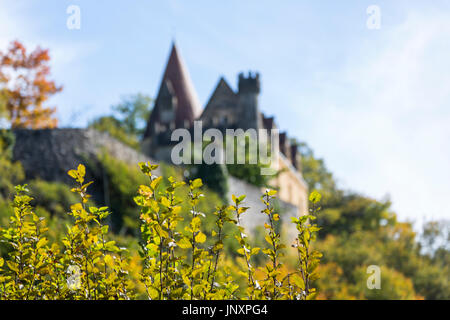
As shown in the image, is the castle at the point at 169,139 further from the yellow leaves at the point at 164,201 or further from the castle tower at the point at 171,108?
the yellow leaves at the point at 164,201

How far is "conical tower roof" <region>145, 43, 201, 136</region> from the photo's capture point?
28.9m

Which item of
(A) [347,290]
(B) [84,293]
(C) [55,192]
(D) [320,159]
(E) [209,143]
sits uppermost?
(D) [320,159]

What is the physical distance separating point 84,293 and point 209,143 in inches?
571

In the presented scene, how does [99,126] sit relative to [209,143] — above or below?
above

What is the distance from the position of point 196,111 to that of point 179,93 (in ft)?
5.51

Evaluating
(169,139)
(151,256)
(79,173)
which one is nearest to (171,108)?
(169,139)

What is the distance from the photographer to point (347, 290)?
11938 millimetres

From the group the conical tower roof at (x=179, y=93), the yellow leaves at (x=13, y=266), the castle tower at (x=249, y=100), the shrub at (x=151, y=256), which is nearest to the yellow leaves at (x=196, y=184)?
the shrub at (x=151, y=256)

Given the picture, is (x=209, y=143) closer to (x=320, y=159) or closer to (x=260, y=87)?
(x=260, y=87)

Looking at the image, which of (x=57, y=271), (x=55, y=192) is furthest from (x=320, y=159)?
(x=57, y=271)

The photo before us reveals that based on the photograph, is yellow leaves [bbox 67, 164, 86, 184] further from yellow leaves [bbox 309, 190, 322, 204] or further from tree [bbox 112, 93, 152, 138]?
tree [bbox 112, 93, 152, 138]

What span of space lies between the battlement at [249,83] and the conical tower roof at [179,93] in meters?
3.81

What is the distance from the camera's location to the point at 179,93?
30031 millimetres
